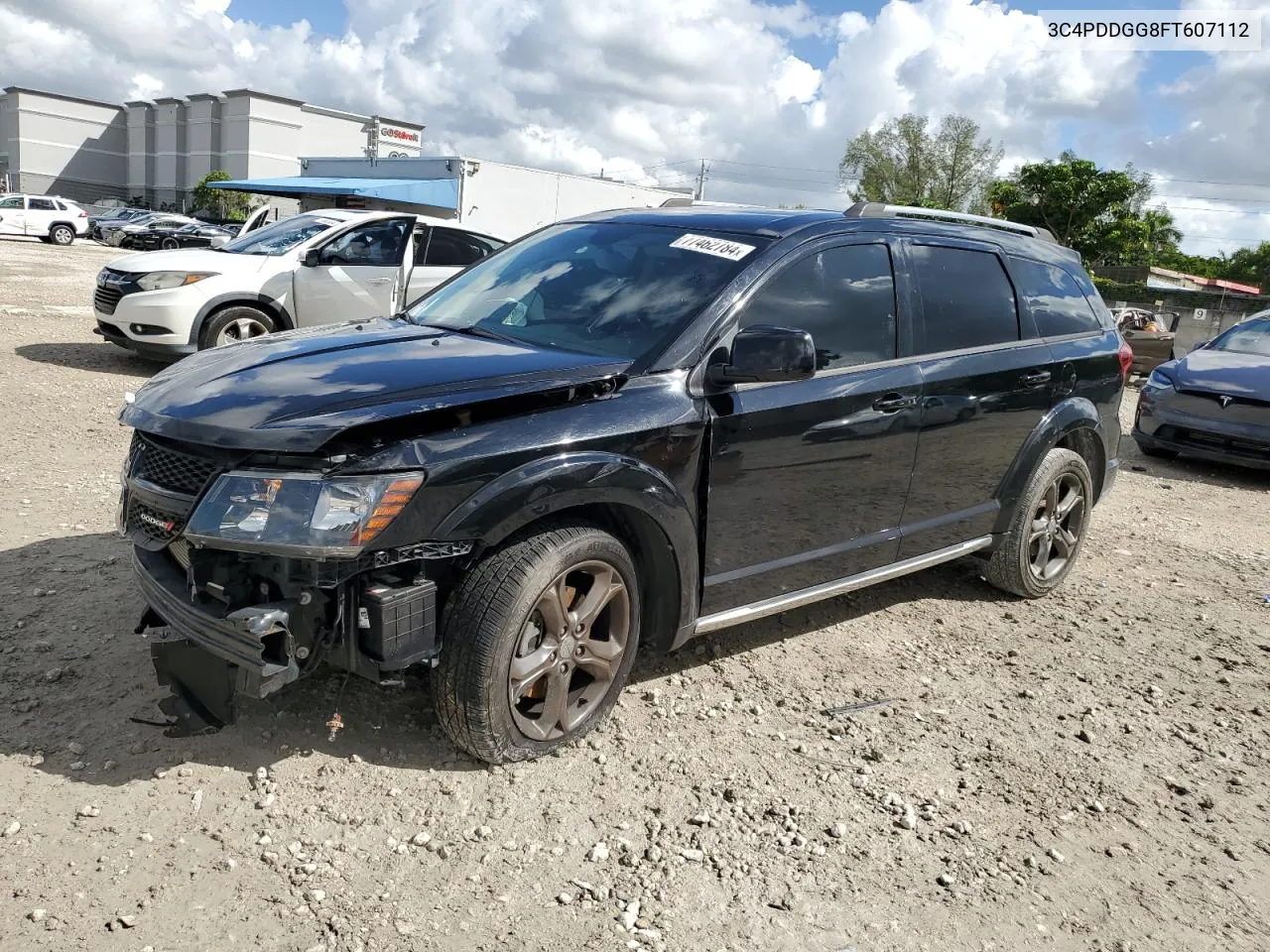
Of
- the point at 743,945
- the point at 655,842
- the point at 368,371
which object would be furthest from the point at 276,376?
the point at 743,945

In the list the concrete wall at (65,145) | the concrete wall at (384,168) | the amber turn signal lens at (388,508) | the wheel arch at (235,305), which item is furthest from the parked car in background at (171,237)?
the concrete wall at (65,145)

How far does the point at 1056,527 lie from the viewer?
5289mm

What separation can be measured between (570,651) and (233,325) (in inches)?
291

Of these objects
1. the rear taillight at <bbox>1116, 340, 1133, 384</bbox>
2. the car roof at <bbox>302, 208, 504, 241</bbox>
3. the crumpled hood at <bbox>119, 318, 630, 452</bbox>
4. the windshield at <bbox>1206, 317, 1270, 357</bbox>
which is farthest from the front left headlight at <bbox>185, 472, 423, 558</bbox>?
the windshield at <bbox>1206, 317, 1270, 357</bbox>

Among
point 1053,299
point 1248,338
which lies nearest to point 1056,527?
point 1053,299

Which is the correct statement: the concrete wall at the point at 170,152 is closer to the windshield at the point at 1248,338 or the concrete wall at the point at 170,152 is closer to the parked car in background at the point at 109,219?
the parked car in background at the point at 109,219

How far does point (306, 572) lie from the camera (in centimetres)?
274

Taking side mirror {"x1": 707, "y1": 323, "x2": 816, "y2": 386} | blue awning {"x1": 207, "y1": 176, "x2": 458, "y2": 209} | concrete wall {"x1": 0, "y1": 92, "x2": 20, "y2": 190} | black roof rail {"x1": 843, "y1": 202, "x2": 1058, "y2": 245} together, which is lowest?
side mirror {"x1": 707, "y1": 323, "x2": 816, "y2": 386}

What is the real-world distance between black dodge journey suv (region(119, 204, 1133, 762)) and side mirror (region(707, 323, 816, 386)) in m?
0.01

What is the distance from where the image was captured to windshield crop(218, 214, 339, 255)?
1002cm

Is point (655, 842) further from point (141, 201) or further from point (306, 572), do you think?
point (141, 201)

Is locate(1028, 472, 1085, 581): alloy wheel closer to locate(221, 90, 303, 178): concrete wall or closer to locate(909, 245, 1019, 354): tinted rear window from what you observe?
locate(909, 245, 1019, 354): tinted rear window

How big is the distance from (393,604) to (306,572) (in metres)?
0.25

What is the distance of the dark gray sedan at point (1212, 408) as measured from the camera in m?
8.75
